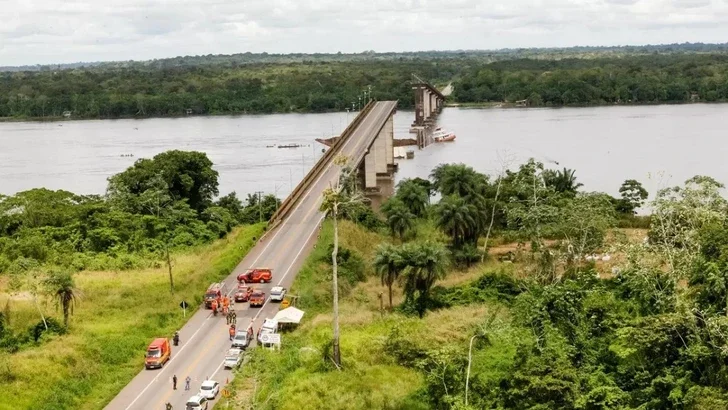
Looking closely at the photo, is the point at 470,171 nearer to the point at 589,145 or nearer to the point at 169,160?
the point at 169,160

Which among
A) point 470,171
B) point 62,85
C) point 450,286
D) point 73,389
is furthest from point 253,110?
point 73,389

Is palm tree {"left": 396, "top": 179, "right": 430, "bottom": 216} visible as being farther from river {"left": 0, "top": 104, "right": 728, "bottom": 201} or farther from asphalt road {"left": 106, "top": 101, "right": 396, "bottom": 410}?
river {"left": 0, "top": 104, "right": 728, "bottom": 201}

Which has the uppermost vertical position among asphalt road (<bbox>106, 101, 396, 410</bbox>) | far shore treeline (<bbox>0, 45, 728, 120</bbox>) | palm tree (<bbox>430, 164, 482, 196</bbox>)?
far shore treeline (<bbox>0, 45, 728, 120</bbox>)

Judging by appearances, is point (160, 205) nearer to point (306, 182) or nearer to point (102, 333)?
point (306, 182)

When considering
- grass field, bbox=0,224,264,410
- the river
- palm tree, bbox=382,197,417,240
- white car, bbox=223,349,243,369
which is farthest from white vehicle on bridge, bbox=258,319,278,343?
the river

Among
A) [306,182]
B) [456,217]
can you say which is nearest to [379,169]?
[306,182]

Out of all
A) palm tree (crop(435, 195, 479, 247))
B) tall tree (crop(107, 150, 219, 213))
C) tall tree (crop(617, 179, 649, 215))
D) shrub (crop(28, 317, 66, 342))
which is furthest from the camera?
tall tree (crop(107, 150, 219, 213))
